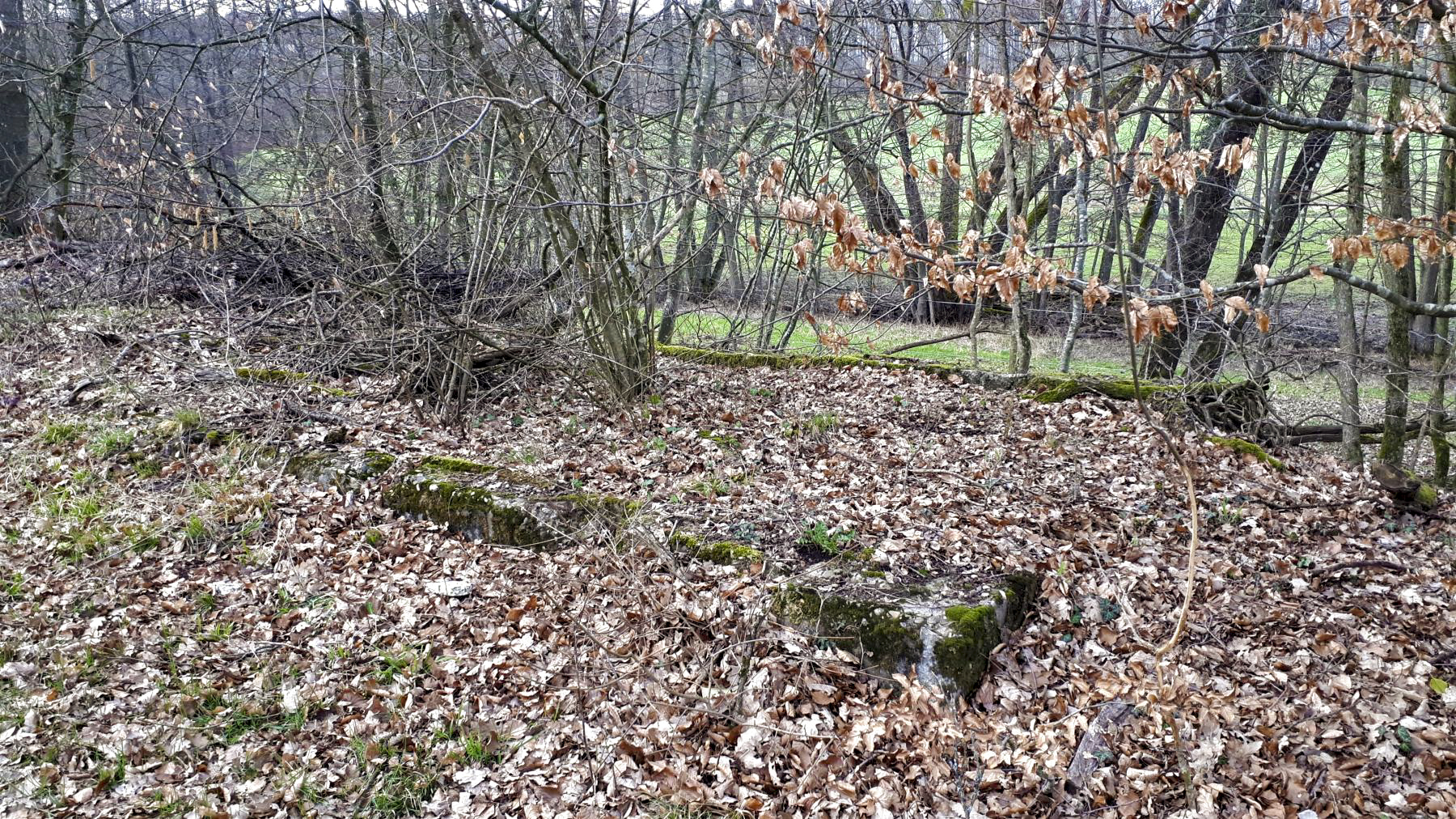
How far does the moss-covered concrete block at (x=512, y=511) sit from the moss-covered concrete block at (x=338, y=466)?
0.39m

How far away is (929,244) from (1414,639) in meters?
3.16

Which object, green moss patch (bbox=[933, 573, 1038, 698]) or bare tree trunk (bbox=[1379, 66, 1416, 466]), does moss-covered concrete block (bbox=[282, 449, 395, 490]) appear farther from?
bare tree trunk (bbox=[1379, 66, 1416, 466])

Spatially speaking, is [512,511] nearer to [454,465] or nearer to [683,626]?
[454,465]

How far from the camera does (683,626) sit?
4.35m

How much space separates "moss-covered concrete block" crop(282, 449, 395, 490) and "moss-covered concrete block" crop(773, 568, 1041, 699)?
312 cm

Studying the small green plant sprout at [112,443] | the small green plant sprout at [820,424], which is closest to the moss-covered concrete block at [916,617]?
the small green plant sprout at [820,424]

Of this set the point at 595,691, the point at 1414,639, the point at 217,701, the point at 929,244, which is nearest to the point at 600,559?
the point at 595,691

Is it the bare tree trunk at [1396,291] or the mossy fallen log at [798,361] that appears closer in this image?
the bare tree trunk at [1396,291]

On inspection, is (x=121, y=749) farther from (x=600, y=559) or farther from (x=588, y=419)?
(x=588, y=419)

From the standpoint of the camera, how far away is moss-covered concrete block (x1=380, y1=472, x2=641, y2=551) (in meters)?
5.22

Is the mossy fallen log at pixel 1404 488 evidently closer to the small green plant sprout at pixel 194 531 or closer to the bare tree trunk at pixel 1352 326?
the bare tree trunk at pixel 1352 326

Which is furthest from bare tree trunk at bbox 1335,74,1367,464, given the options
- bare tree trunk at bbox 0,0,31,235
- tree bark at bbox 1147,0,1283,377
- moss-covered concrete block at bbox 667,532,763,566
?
bare tree trunk at bbox 0,0,31,235

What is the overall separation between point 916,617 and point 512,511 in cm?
249

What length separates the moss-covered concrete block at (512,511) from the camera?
Answer: 5.22 meters
